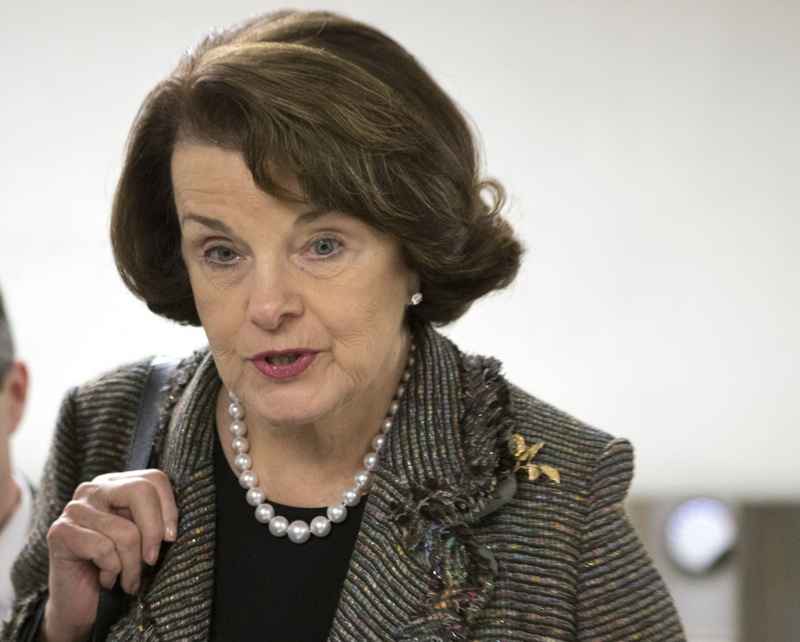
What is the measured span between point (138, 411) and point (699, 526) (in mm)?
2492

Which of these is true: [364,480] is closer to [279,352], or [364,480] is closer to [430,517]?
[430,517]

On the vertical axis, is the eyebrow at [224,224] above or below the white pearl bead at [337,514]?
above

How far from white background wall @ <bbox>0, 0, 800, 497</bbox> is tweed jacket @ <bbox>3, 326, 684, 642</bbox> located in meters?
2.18

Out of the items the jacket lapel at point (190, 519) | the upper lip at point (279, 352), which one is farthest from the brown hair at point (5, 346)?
the upper lip at point (279, 352)

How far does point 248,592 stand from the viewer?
1748 mm

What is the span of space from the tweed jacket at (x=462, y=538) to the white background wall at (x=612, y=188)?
7.16 ft

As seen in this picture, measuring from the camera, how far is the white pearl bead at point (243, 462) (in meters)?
1.85

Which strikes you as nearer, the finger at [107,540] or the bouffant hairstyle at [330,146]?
the bouffant hairstyle at [330,146]

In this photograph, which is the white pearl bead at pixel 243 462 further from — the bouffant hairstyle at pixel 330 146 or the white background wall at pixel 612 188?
the white background wall at pixel 612 188

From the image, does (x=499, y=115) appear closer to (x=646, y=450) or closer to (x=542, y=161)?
(x=542, y=161)

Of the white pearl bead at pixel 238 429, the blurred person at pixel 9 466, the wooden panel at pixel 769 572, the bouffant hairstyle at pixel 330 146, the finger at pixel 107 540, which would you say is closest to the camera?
the bouffant hairstyle at pixel 330 146

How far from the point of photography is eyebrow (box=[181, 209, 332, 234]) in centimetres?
161

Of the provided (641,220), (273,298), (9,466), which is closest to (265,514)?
(273,298)

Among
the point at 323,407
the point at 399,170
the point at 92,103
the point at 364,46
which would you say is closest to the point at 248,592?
the point at 323,407
